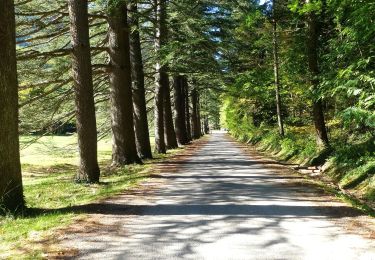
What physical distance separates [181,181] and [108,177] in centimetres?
244

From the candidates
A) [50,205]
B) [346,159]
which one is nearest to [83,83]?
[50,205]

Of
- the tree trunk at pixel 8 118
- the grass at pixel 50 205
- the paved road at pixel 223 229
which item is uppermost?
the tree trunk at pixel 8 118

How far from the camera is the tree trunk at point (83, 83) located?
11.3 m

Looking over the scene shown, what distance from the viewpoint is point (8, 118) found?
7410mm

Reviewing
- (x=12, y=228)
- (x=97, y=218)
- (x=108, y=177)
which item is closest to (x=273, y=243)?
(x=97, y=218)

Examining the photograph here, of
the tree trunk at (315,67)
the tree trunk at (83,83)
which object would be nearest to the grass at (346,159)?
the tree trunk at (315,67)

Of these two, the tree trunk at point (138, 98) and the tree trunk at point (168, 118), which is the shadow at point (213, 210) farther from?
the tree trunk at point (168, 118)

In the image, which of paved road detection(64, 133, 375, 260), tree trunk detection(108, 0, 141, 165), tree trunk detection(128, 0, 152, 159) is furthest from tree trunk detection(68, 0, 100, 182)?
tree trunk detection(128, 0, 152, 159)

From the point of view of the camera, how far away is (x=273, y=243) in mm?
5812

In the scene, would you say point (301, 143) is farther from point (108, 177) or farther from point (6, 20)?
point (6, 20)

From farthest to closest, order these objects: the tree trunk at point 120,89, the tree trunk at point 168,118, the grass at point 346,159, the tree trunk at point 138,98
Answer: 1. the tree trunk at point 168,118
2. the tree trunk at point 138,98
3. the tree trunk at point 120,89
4. the grass at point 346,159

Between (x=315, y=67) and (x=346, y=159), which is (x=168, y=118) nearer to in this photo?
(x=315, y=67)

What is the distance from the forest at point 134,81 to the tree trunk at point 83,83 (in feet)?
0.08

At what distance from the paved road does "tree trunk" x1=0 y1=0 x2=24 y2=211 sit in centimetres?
159
